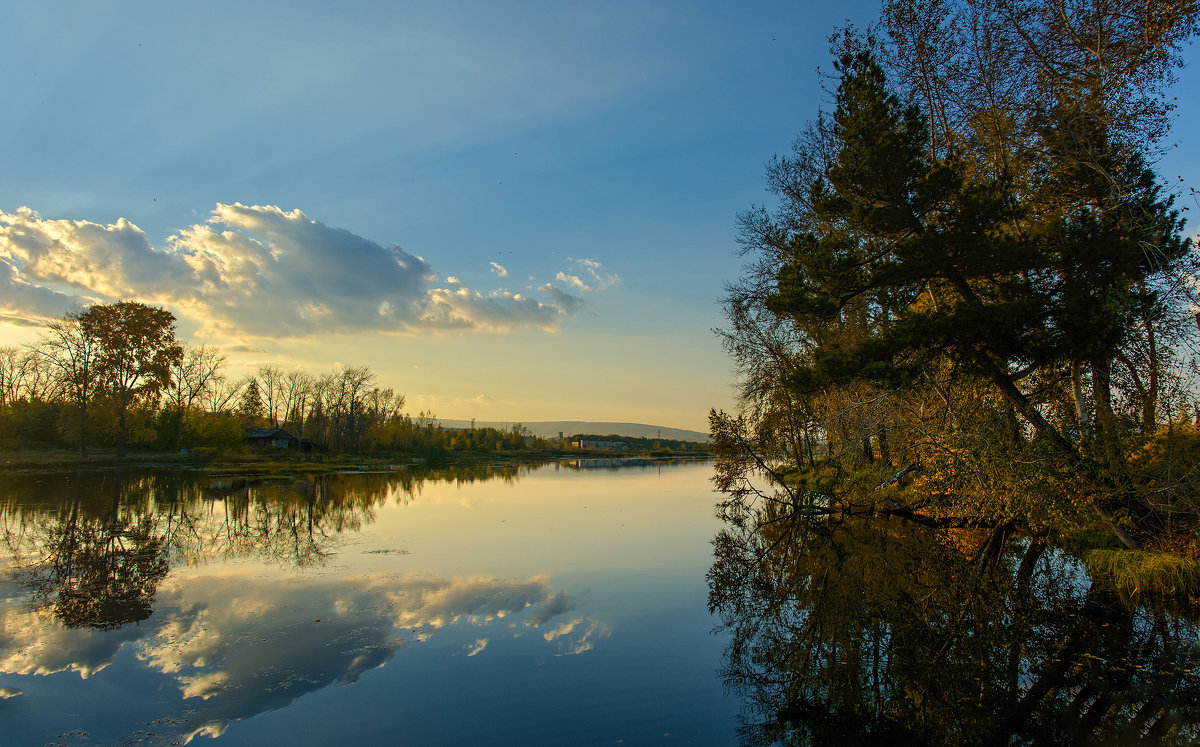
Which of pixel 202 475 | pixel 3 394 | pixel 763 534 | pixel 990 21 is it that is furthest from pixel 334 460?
pixel 990 21

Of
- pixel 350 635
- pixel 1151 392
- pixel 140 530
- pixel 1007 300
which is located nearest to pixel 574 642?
pixel 350 635

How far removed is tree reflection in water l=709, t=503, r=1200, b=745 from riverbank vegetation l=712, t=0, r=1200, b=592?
5.58ft

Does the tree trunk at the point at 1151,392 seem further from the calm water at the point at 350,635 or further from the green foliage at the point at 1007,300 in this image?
the calm water at the point at 350,635

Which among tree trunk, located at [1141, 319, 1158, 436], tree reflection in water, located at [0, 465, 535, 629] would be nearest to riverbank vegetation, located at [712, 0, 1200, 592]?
tree trunk, located at [1141, 319, 1158, 436]

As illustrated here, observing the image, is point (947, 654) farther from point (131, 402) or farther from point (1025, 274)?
point (131, 402)

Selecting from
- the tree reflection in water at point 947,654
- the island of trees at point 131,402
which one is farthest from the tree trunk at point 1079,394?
the island of trees at point 131,402

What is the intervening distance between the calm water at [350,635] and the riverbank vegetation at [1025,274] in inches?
257

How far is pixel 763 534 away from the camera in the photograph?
17.9 metres

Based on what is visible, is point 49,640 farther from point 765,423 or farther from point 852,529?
point 765,423

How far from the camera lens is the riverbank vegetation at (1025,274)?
11156 mm

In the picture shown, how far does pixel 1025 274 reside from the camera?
40.1 ft

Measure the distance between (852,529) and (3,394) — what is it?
6993 cm

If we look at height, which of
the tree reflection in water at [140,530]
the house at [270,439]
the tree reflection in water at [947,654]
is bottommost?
the tree reflection in water at [140,530]

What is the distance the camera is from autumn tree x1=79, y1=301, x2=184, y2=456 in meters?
47.0
